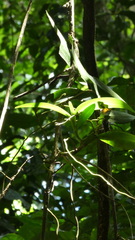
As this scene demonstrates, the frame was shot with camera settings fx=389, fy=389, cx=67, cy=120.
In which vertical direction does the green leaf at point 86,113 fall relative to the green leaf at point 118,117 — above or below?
above

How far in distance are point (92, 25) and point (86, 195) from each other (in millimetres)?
395

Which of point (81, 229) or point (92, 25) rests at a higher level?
point (92, 25)

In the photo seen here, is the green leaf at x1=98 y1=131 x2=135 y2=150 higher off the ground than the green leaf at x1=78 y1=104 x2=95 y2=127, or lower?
lower

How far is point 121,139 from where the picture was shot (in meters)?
0.53

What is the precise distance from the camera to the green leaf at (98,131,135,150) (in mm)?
527

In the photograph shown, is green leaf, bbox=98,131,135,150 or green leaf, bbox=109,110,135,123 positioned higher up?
green leaf, bbox=109,110,135,123

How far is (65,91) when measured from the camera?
0.61 m

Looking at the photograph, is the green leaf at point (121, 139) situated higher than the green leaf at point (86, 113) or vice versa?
the green leaf at point (86, 113)

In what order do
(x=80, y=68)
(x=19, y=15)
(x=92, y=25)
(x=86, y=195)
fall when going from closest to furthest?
(x=80, y=68) → (x=92, y=25) → (x=86, y=195) → (x=19, y=15)

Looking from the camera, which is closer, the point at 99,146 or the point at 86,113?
the point at 86,113

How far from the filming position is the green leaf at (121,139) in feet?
1.73

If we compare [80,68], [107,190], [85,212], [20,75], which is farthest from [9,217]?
[20,75]

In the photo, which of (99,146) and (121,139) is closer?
(121,139)

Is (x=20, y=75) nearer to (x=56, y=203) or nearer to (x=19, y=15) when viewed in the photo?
(x=19, y=15)
